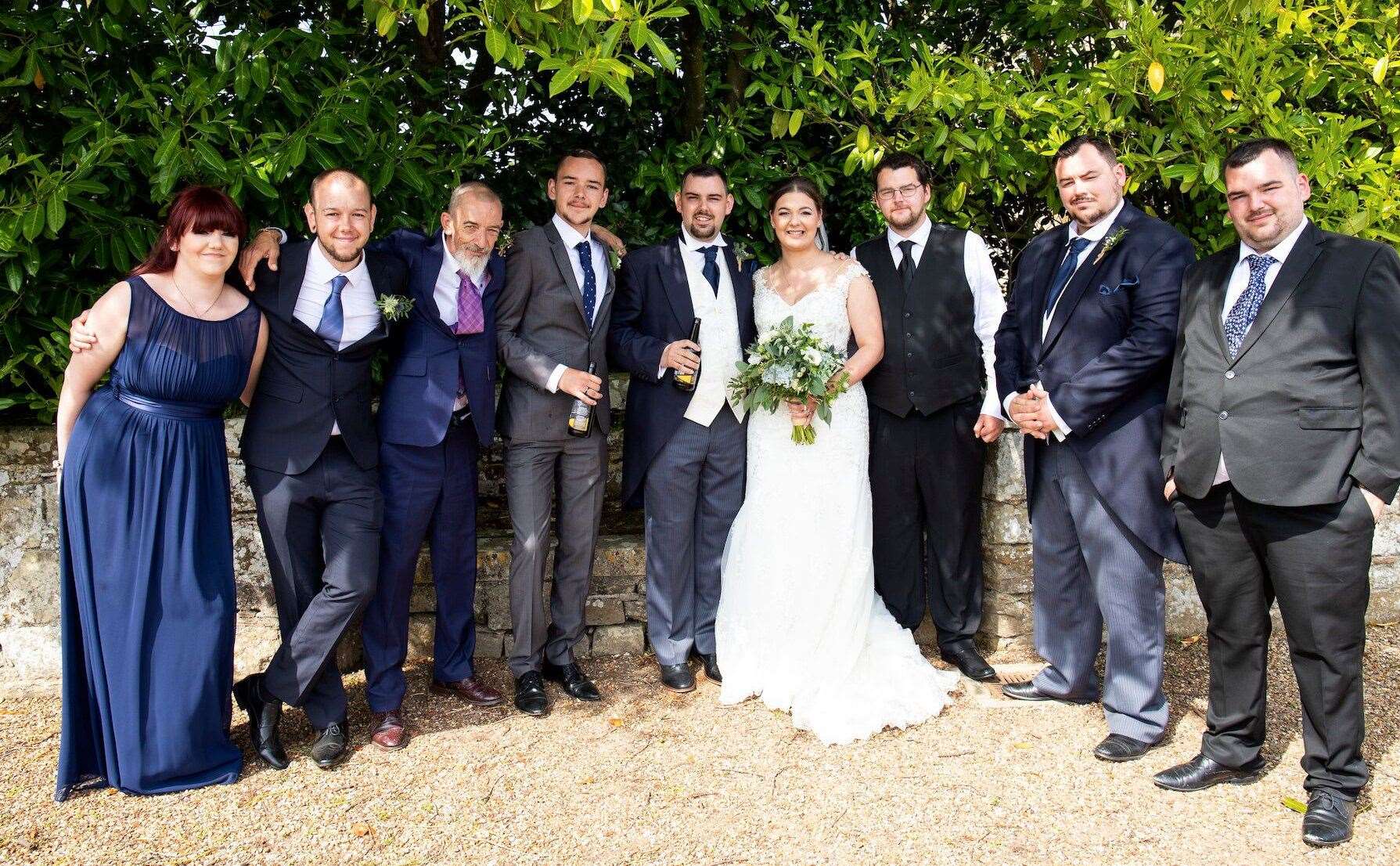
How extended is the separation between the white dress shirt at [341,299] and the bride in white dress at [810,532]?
168 centimetres

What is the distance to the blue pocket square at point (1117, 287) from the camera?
3926 mm

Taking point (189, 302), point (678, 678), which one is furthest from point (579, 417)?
point (189, 302)

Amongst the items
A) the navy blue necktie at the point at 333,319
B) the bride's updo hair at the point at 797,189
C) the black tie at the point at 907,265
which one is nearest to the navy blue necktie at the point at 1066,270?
the black tie at the point at 907,265

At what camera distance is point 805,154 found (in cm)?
561

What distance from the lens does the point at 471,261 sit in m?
4.21

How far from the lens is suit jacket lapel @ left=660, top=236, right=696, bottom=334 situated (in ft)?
14.9

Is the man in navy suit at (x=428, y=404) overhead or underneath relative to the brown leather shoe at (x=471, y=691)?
overhead

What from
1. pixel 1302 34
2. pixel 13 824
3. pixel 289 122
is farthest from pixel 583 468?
pixel 1302 34

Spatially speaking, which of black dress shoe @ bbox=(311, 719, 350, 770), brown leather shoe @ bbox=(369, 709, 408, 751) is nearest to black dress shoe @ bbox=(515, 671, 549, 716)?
brown leather shoe @ bbox=(369, 709, 408, 751)

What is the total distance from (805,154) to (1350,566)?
337 centimetres

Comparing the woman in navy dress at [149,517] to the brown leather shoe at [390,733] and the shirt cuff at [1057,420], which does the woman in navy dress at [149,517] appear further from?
the shirt cuff at [1057,420]

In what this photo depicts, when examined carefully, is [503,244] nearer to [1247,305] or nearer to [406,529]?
[406,529]

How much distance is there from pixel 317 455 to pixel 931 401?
254cm

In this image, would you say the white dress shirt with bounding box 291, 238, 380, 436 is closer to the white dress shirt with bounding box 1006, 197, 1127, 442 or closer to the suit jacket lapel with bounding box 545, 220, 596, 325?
the suit jacket lapel with bounding box 545, 220, 596, 325
